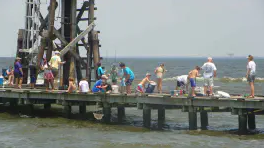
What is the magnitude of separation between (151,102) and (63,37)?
636 cm

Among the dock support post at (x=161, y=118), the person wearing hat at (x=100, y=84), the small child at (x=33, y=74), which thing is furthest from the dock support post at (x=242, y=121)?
the small child at (x=33, y=74)

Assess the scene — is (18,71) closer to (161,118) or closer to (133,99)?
(133,99)

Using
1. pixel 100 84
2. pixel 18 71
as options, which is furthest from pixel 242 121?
pixel 18 71

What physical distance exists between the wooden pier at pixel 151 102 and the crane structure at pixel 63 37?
1843mm

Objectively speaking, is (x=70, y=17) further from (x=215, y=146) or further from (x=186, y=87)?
(x=215, y=146)

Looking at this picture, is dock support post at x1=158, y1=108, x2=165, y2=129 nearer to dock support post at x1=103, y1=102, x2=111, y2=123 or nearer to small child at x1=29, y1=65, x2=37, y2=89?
dock support post at x1=103, y1=102, x2=111, y2=123

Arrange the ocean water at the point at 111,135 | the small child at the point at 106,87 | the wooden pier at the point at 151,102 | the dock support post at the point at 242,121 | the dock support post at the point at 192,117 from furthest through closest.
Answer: the small child at the point at 106,87, the dock support post at the point at 192,117, the dock support post at the point at 242,121, the wooden pier at the point at 151,102, the ocean water at the point at 111,135

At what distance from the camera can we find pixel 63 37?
2353 cm

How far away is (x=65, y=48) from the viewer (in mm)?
23031

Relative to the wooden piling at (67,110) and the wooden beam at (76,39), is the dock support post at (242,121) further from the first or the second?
the wooden beam at (76,39)

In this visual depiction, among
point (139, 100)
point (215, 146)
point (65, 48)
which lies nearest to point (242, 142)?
point (215, 146)

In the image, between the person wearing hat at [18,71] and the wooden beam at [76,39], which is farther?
the wooden beam at [76,39]

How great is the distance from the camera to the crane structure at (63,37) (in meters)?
23.1

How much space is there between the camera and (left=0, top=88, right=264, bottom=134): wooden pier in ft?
59.5
